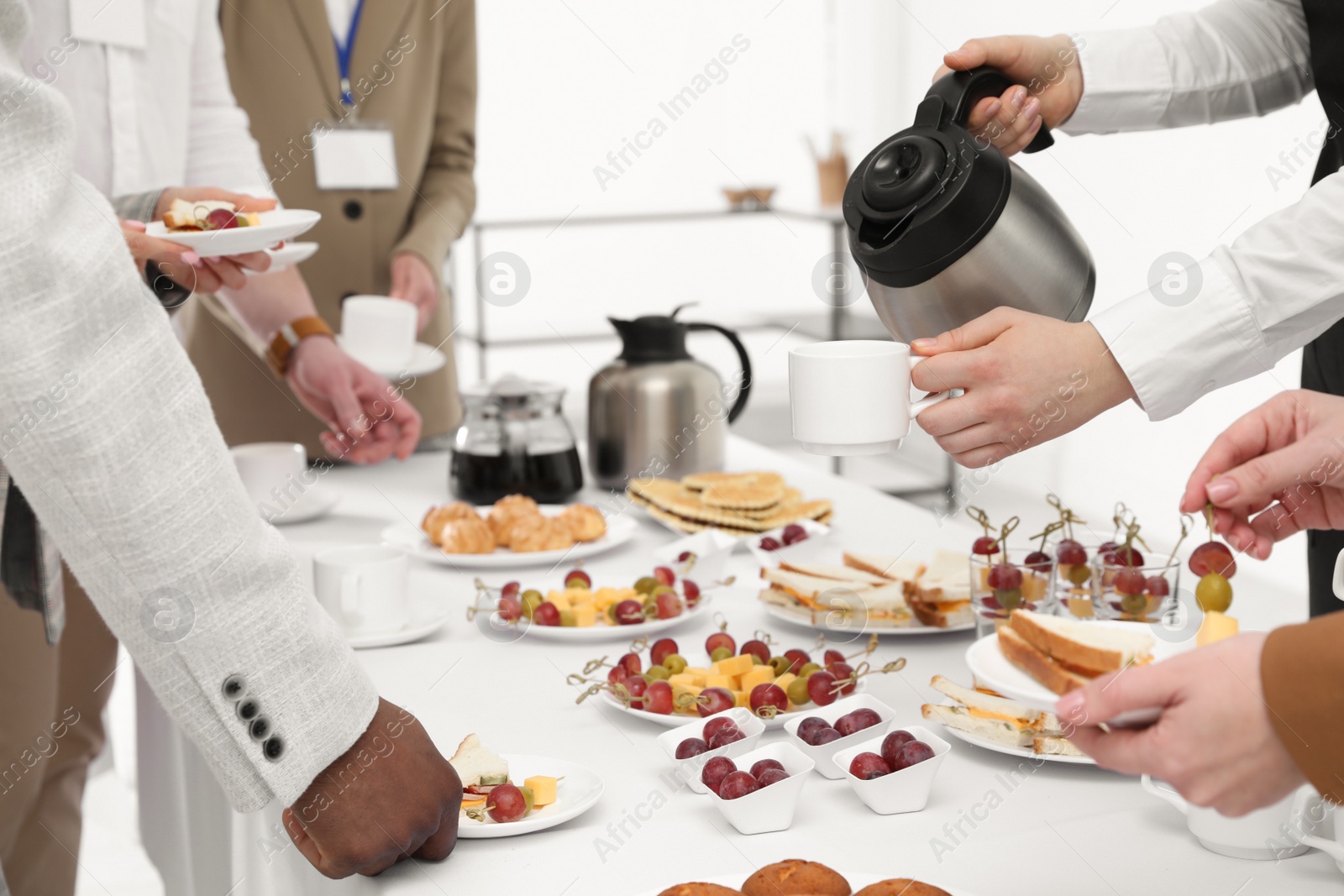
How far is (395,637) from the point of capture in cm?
136

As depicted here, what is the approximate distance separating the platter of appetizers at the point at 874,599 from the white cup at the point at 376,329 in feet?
2.51

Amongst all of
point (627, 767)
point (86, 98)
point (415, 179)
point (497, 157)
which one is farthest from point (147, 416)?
point (497, 157)

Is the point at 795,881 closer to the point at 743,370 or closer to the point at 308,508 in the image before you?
the point at 743,370

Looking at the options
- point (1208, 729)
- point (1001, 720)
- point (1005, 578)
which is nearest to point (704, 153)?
point (1005, 578)

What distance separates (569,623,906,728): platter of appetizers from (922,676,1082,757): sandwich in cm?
6

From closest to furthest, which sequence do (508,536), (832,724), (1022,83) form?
(832,724) → (1022,83) → (508,536)

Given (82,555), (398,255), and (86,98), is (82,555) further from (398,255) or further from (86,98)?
(398,255)

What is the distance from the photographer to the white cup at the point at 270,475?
6.11 feet

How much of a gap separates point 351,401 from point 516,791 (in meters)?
1.17

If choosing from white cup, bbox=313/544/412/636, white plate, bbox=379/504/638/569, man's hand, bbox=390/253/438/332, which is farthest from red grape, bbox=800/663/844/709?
man's hand, bbox=390/253/438/332

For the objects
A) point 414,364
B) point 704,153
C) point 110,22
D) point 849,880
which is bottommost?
point 849,880

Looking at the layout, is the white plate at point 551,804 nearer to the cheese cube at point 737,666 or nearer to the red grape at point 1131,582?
the cheese cube at point 737,666

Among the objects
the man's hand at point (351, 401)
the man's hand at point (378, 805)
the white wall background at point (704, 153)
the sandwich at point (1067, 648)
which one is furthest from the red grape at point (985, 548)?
the white wall background at point (704, 153)

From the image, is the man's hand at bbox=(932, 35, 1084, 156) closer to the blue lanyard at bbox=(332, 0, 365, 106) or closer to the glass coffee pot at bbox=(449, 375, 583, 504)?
the glass coffee pot at bbox=(449, 375, 583, 504)
